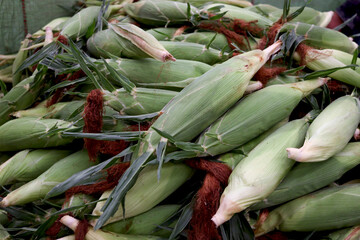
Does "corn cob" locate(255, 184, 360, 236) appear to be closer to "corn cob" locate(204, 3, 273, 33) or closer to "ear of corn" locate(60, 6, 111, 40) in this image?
"corn cob" locate(204, 3, 273, 33)

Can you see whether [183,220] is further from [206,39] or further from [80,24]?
[80,24]

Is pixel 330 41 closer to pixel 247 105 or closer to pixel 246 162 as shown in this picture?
pixel 247 105

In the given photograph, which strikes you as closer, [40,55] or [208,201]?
[208,201]

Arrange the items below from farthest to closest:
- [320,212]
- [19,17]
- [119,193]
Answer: [19,17] < [320,212] < [119,193]

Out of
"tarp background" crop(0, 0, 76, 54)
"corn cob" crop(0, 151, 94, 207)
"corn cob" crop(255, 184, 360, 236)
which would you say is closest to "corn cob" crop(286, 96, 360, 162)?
"corn cob" crop(255, 184, 360, 236)

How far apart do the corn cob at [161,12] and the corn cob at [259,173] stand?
0.64 meters

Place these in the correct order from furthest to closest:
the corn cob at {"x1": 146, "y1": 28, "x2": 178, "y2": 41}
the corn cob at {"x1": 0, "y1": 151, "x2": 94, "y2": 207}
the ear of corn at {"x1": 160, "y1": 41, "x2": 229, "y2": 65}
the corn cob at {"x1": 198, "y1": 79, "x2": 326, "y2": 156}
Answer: the corn cob at {"x1": 146, "y1": 28, "x2": 178, "y2": 41} < the ear of corn at {"x1": 160, "y1": 41, "x2": 229, "y2": 65} < the corn cob at {"x1": 0, "y1": 151, "x2": 94, "y2": 207} < the corn cob at {"x1": 198, "y1": 79, "x2": 326, "y2": 156}

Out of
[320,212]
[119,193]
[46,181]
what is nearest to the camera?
[119,193]

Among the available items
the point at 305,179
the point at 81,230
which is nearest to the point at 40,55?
the point at 81,230

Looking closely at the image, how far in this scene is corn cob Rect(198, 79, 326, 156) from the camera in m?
0.91

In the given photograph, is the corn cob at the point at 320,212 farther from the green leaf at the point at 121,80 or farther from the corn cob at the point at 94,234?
the green leaf at the point at 121,80

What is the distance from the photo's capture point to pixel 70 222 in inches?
35.1

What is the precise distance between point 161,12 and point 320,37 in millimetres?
579

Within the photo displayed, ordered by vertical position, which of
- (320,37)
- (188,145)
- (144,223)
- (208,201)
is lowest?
(144,223)
